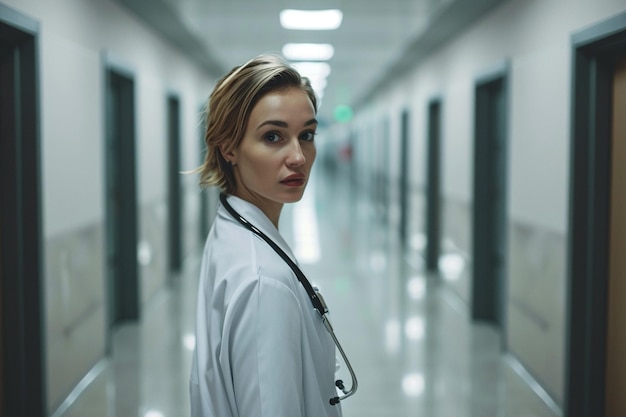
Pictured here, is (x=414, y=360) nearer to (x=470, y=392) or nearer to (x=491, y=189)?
(x=470, y=392)

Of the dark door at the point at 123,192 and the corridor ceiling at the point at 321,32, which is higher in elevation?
the corridor ceiling at the point at 321,32

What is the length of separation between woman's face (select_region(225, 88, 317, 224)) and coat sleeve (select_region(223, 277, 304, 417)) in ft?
0.73

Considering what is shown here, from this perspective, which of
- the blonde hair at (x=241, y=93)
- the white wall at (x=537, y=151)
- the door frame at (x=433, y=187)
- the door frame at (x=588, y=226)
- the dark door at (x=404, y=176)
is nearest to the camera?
the blonde hair at (x=241, y=93)

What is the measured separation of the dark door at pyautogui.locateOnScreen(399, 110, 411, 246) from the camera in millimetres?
11766

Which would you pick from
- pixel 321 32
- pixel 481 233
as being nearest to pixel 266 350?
pixel 481 233

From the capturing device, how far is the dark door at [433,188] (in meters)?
9.32

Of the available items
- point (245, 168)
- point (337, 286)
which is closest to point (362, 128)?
point (337, 286)

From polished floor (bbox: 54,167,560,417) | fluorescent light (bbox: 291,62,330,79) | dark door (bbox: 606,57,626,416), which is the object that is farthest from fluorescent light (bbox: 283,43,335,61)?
dark door (bbox: 606,57,626,416)

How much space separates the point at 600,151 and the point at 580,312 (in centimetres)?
96

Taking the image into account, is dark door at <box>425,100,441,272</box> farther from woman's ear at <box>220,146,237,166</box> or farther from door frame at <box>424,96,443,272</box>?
woman's ear at <box>220,146,237,166</box>

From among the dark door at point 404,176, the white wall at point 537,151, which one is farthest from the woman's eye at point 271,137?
the dark door at point 404,176

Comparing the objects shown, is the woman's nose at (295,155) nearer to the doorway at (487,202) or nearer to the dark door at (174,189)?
the doorway at (487,202)

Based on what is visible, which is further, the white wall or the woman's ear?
the white wall

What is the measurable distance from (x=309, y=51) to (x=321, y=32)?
2186 mm
